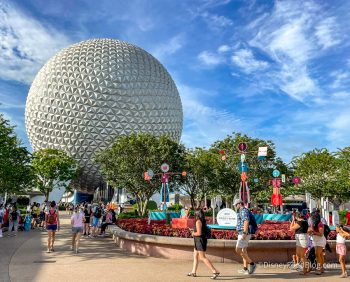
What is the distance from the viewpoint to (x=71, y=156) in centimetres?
5378

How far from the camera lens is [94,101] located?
50.9 metres

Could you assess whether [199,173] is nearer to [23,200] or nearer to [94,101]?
[94,101]

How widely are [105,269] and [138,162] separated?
81.4 feet

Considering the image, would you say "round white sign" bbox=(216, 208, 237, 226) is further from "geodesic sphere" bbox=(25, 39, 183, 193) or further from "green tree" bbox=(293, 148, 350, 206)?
"geodesic sphere" bbox=(25, 39, 183, 193)

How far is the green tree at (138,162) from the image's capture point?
35.4 meters

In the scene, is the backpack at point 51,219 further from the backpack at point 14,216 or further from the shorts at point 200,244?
the backpack at point 14,216

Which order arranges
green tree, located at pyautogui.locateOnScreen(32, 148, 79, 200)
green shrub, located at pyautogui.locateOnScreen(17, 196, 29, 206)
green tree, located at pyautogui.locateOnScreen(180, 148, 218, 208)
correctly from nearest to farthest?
A: green tree, located at pyautogui.locateOnScreen(180, 148, 218, 208), green tree, located at pyautogui.locateOnScreen(32, 148, 79, 200), green shrub, located at pyautogui.locateOnScreen(17, 196, 29, 206)

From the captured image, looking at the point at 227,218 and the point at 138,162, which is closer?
the point at 227,218

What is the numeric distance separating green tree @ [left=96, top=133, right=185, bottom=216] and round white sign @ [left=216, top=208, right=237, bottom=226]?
2024cm

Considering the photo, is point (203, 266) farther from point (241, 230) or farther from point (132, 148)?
point (132, 148)

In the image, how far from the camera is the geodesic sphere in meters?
51.3

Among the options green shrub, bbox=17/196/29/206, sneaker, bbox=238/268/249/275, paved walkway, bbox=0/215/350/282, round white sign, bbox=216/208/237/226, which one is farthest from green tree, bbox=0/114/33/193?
green shrub, bbox=17/196/29/206

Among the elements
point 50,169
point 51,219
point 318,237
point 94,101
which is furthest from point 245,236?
point 94,101

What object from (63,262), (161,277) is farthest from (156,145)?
(161,277)
